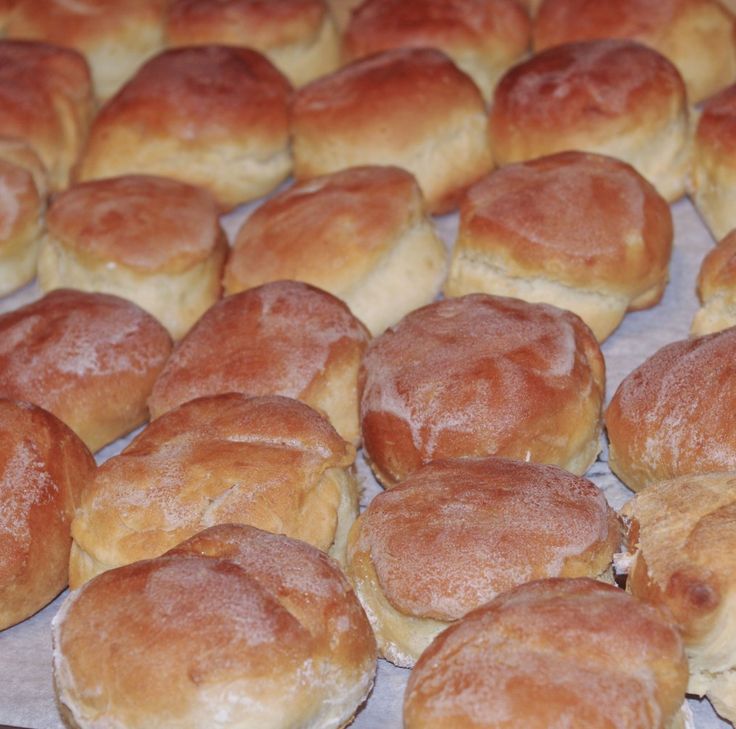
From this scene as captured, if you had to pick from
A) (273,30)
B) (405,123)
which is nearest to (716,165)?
(405,123)

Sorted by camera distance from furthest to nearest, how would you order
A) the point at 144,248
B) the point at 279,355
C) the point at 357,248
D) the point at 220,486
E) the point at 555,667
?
the point at 144,248 → the point at 357,248 → the point at 279,355 → the point at 220,486 → the point at 555,667

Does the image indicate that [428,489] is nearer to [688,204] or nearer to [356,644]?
[356,644]

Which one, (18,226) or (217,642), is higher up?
(217,642)

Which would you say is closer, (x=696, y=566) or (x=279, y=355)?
(x=696, y=566)

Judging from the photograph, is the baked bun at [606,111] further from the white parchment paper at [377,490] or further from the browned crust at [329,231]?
the browned crust at [329,231]

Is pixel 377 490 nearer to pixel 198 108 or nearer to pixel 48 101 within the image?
pixel 198 108

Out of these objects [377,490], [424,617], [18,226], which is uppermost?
[424,617]

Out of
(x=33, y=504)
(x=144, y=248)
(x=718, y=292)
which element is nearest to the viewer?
(x=33, y=504)

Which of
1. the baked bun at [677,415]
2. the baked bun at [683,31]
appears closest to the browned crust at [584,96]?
the baked bun at [683,31]

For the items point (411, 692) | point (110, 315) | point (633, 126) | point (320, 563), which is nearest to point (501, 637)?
point (411, 692)
